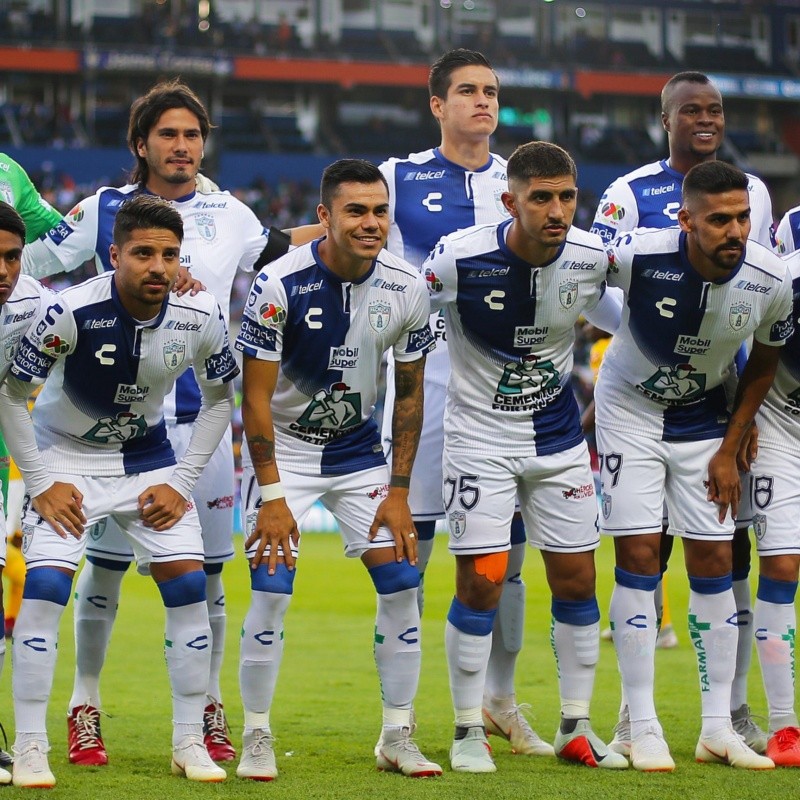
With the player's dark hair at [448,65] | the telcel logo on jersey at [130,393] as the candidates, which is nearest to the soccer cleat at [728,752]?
the telcel logo on jersey at [130,393]

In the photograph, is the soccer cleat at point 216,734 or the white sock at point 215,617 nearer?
the soccer cleat at point 216,734

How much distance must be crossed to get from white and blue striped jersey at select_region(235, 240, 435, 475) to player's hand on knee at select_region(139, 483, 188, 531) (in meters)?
0.48

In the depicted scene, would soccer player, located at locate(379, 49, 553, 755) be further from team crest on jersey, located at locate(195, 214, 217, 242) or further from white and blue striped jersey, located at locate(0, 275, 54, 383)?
white and blue striped jersey, located at locate(0, 275, 54, 383)

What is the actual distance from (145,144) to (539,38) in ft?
126

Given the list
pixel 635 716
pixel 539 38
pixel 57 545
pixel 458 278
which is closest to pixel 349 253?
pixel 458 278

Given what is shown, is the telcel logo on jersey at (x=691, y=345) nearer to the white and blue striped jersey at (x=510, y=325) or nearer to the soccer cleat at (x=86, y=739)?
the white and blue striped jersey at (x=510, y=325)

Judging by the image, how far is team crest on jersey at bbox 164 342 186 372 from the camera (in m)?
5.37

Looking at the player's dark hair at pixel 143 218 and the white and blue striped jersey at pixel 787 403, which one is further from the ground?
the player's dark hair at pixel 143 218

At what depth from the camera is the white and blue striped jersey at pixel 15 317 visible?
5.09 metres

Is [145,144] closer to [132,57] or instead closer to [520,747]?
[520,747]

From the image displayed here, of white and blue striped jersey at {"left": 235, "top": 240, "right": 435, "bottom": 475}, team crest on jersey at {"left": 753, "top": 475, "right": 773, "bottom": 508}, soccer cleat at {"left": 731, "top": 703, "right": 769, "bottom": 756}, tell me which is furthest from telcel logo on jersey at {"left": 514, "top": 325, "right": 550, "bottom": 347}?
soccer cleat at {"left": 731, "top": 703, "right": 769, "bottom": 756}

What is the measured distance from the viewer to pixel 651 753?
5.37 m

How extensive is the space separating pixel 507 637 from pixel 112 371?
225cm

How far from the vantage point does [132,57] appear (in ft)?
122
